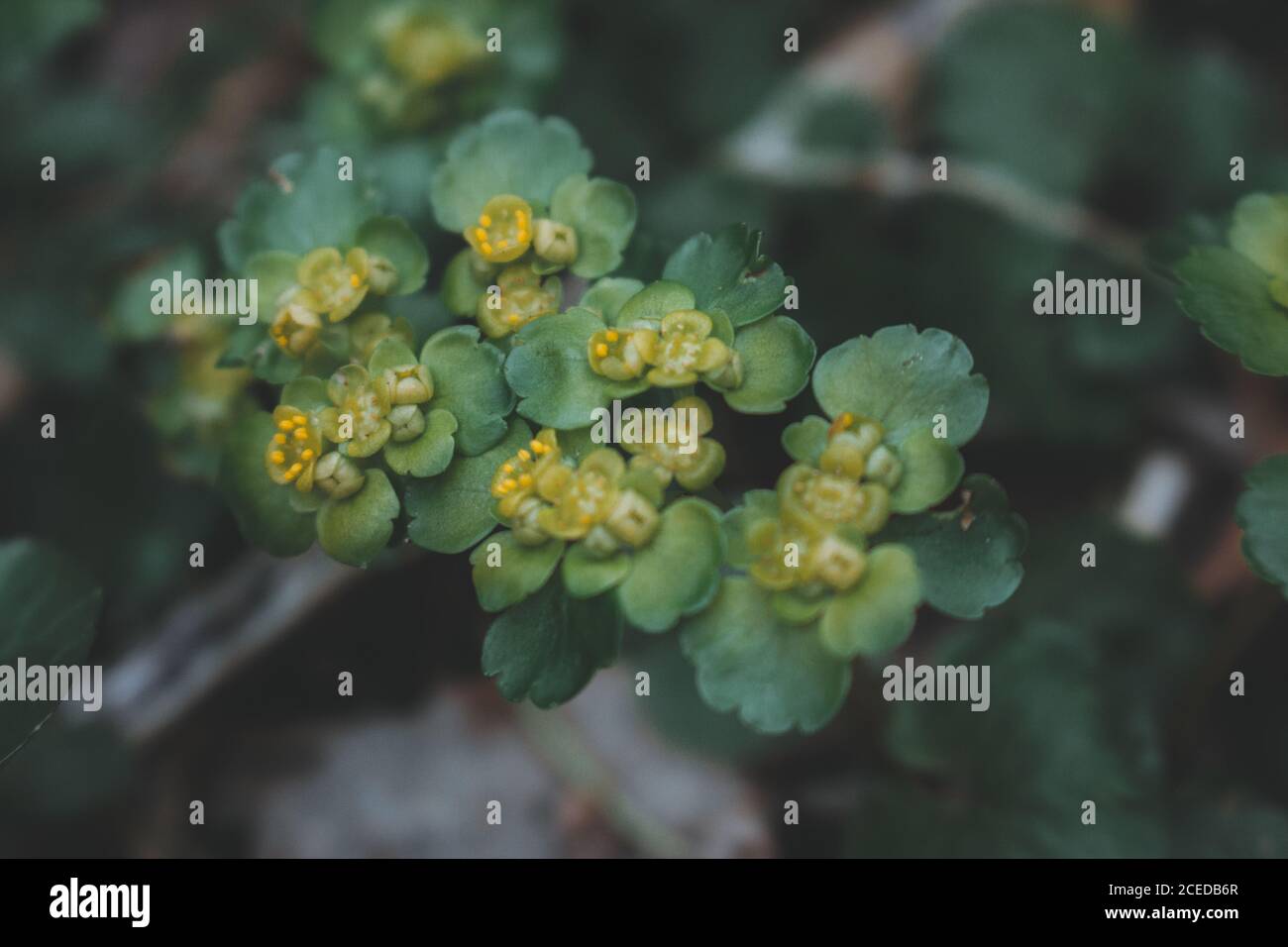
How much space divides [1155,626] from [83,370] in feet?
6.94

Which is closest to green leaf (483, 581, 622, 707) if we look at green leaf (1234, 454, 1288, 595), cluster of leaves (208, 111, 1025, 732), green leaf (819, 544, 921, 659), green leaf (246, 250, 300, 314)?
cluster of leaves (208, 111, 1025, 732)

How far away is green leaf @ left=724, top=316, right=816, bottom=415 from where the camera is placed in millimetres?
1366

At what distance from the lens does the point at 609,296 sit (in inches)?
57.5

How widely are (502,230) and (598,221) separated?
12 cm

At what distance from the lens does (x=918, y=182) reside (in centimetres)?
256

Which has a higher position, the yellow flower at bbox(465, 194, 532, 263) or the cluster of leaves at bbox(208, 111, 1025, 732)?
the yellow flower at bbox(465, 194, 532, 263)

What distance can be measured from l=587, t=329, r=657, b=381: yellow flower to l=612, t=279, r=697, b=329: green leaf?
0.09 ft

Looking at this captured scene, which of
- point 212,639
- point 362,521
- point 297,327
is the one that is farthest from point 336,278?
point 212,639

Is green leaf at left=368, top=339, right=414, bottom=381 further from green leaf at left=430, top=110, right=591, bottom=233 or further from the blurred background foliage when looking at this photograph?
the blurred background foliage

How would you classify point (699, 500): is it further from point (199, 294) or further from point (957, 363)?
point (199, 294)

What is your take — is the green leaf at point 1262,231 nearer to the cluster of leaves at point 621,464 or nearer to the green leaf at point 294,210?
the cluster of leaves at point 621,464

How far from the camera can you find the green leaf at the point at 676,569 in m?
1.28

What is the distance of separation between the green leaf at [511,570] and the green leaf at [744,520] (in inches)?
7.5

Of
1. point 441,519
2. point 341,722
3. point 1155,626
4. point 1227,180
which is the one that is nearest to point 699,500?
point 441,519
